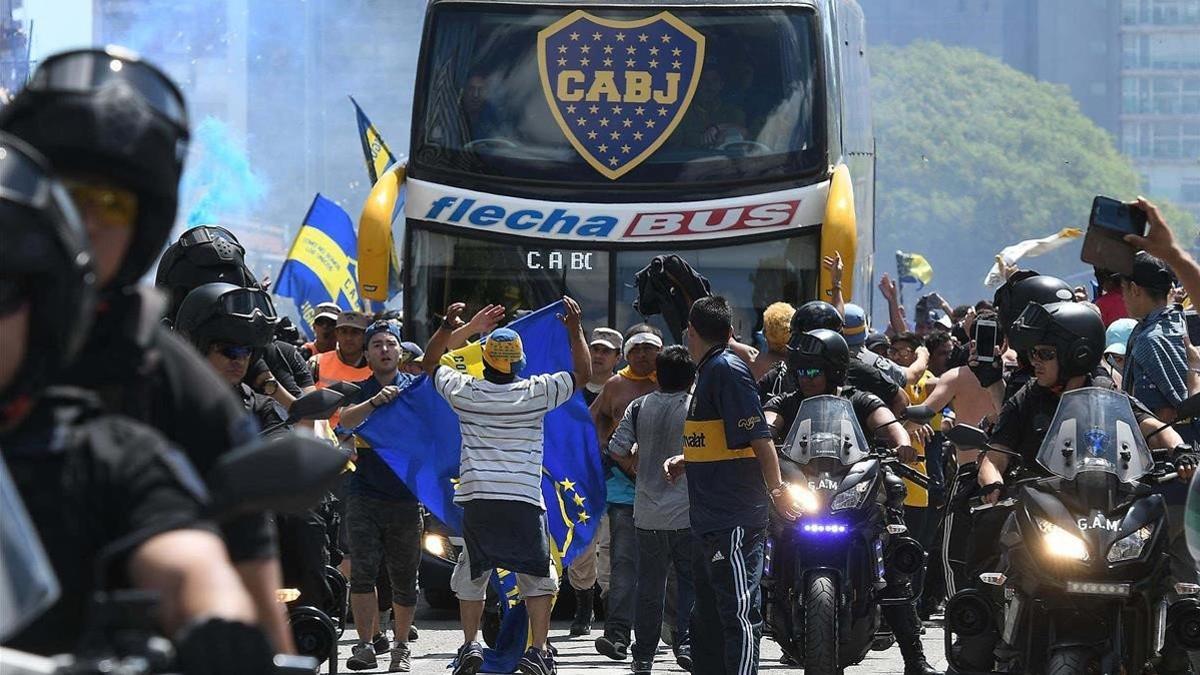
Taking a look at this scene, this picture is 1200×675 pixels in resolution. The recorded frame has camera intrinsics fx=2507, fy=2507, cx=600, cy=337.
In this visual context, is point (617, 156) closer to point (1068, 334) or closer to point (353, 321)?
point (353, 321)

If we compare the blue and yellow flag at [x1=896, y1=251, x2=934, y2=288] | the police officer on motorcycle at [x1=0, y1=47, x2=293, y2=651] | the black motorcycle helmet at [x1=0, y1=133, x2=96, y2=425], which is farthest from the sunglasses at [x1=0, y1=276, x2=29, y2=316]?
the blue and yellow flag at [x1=896, y1=251, x2=934, y2=288]

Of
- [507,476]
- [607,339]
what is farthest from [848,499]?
[607,339]

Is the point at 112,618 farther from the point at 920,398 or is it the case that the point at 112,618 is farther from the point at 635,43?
the point at 635,43

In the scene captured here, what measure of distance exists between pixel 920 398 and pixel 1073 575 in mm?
7078

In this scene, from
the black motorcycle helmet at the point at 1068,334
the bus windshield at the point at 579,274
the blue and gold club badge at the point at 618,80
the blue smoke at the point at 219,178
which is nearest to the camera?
the black motorcycle helmet at the point at 1068,334

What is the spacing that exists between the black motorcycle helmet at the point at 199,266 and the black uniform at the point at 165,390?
6482 mm

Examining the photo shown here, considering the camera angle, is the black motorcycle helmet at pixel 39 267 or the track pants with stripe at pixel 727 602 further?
the track pants with stripe at pixel 727 602

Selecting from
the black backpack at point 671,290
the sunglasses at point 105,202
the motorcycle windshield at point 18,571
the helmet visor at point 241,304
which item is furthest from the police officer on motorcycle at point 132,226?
the black backpack at point 671,290

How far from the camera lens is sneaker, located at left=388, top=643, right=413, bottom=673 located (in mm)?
12266

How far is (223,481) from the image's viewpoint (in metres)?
3.39

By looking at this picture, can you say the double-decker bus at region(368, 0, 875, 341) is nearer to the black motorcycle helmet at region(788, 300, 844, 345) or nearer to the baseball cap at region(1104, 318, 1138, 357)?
the baseball cap at region(1104, 318, 1138, 357)

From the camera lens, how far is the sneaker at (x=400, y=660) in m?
12.3

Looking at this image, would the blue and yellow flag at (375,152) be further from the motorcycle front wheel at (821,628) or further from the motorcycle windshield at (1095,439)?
the motorcycle windshield at (1095,439)

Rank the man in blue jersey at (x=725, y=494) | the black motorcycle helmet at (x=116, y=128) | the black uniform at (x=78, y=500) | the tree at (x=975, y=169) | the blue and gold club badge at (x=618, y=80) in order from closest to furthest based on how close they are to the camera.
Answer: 1. the black uniform at (x=78, y=500)
2. the black motorcycle helmet at (x=116, y=128)
3. the man in blue jersey at (x=725, y=494)
4. the blue and gold club badge at (x=618, y=80)
5. the tree at (x=975, y=169)
